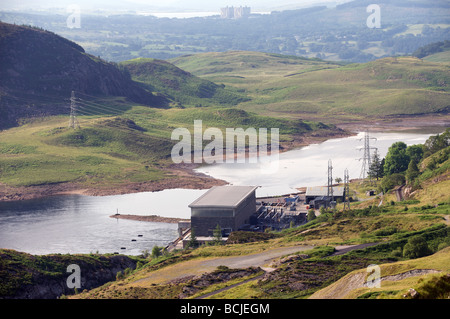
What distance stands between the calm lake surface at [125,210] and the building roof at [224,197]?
6.52m

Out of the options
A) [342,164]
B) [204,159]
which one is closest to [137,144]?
[204,159]

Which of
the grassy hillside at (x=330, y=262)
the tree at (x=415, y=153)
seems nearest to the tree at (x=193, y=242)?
the grassy hillside at (x=330, y=262)

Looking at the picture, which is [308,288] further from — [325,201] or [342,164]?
[342,164]

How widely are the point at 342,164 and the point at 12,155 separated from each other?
69.2 m

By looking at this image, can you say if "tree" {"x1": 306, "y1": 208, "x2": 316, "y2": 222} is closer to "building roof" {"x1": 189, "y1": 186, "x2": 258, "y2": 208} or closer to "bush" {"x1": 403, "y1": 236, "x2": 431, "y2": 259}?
"building roof" {"x1": 189, "y1": 186, "x2": 258, "y2": 208}

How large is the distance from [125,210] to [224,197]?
80.2 feet

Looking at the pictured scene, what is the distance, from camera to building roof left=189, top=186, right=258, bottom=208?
90500 mm

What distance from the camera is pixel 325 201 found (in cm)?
10381

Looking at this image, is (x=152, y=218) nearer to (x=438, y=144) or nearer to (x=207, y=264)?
(x=207, y=264)

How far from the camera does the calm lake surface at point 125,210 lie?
9256 centimetres

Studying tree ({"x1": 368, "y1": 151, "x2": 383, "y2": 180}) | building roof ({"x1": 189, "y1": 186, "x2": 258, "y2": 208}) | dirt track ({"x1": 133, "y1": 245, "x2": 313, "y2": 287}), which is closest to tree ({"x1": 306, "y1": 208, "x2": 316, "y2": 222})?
building roof ({"x1": 189, "y1": 186, "x2": 258, "y2": 208})

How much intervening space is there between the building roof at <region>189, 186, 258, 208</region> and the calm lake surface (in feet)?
21.4

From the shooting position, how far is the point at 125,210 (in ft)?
373
